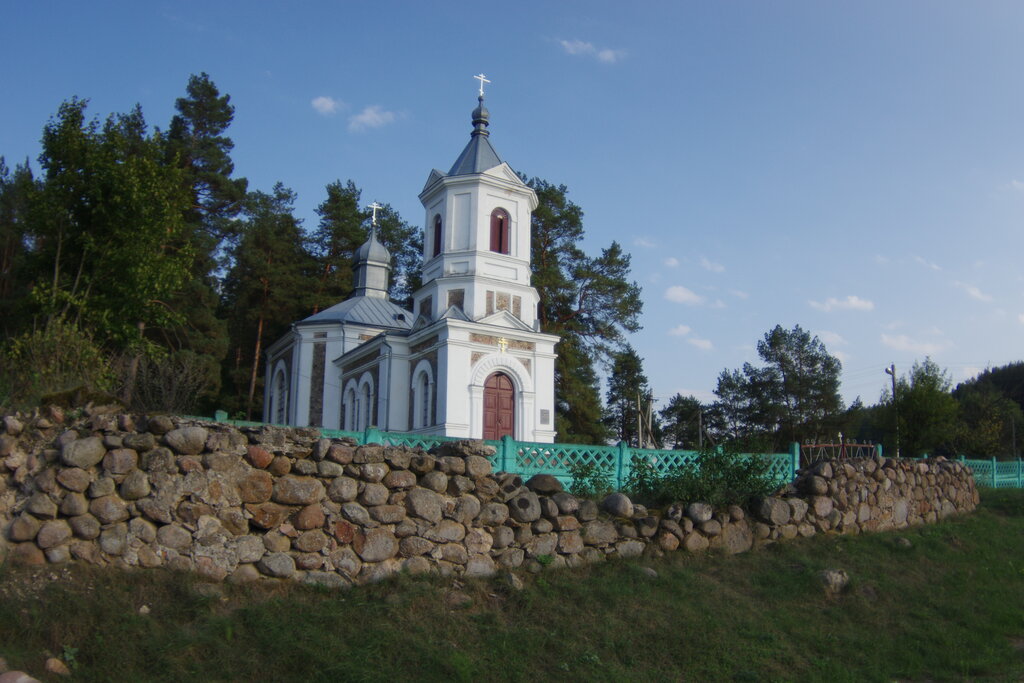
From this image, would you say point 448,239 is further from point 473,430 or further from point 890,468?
point 890,468

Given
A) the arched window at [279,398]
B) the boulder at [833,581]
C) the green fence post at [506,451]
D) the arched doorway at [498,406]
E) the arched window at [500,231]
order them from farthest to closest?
the arched window at [279,398] < the arched window at [500,231] < the arched doorway at [498,406] < the green fence post at [506,451] < the boulder at [833,581]

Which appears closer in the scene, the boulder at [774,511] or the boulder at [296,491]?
the boulder at [296,491]

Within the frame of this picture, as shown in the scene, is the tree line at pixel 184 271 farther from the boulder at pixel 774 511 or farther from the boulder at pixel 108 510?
the boulder at pixel 774 511

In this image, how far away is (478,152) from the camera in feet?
78.7

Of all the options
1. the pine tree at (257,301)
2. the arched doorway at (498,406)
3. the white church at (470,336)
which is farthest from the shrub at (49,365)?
the pine tree at (257,301)

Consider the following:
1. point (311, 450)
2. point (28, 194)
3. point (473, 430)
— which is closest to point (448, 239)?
point (473, 430)

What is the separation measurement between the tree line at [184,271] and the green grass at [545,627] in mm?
2422

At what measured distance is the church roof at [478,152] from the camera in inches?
930

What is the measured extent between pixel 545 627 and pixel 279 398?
1042 inches

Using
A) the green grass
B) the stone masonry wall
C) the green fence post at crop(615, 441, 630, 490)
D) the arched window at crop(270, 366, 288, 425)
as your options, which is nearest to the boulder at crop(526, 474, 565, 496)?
the stone masonry wall

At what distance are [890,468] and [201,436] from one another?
8.62 meters

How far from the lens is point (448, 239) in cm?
2305

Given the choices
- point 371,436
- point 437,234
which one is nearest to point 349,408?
point 437,234

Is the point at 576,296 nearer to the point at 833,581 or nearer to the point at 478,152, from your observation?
the point at 478,152
